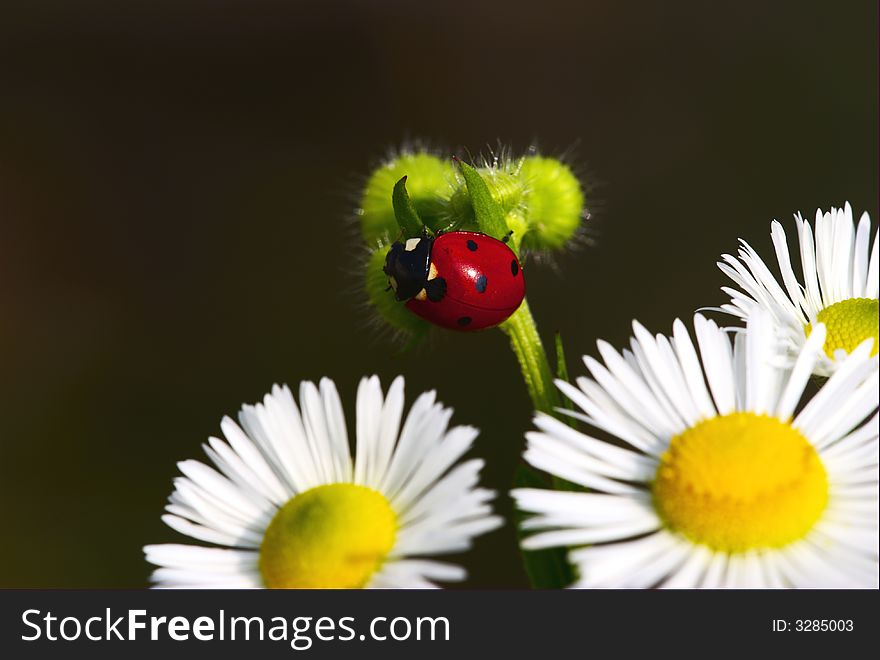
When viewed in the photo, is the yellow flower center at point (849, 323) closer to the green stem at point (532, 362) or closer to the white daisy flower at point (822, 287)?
the white daisy flower at point (822, 287)

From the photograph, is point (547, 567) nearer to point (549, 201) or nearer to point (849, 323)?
point (849, 323)

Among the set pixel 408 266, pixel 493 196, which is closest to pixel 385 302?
pixel 408 266

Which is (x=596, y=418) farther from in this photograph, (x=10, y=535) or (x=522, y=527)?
(x=10, y=535)

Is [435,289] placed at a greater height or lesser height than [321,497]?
greater

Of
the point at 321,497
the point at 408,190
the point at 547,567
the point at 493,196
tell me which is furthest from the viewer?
the point at 408,190

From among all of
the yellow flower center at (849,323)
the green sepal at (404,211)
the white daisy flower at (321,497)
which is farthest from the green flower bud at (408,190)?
the yellow flower center at (849,323)

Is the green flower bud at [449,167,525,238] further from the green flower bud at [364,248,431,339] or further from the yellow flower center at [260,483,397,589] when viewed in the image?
the yellow flower center at [260,483,397,589]
